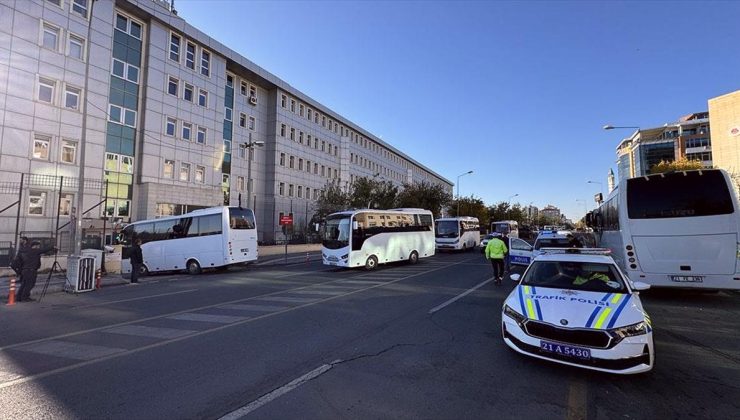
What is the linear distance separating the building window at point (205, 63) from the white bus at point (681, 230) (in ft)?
119

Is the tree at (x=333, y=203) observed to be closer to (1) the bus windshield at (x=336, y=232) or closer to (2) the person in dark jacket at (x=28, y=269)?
(1) the bus windshield at (x=336, y=232)

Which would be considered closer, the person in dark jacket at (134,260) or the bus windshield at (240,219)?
the person in dark jacket at (134,260)

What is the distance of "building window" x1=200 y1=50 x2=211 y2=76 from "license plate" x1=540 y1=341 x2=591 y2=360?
126 ft

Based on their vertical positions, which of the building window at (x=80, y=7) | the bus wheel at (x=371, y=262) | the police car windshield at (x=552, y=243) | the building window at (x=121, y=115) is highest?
the building window at (x=80, y=7)

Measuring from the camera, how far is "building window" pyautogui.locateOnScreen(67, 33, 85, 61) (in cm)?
2594

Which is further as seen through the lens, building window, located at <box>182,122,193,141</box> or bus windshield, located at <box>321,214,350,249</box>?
building window, located at <box>182,122,193,141</box>

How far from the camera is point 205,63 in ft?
120

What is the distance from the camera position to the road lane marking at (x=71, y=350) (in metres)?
5.93

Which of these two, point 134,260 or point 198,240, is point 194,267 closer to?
point 198,240

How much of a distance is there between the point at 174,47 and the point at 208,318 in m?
32.6

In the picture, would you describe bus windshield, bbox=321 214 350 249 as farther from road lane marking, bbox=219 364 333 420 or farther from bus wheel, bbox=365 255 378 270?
road lane marking, bbox=219 364 333 420

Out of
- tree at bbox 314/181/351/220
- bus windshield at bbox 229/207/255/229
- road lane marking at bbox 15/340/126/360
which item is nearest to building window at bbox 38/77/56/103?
bus windshield at bbox 229/207/255/229

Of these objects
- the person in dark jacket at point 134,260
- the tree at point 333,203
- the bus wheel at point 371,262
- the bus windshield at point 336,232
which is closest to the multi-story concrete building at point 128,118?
the person in dark jacket at point 134,260

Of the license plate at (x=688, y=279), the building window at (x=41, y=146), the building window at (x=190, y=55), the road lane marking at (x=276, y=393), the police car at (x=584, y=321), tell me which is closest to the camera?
the road lane marking at (x=276, y=393)
